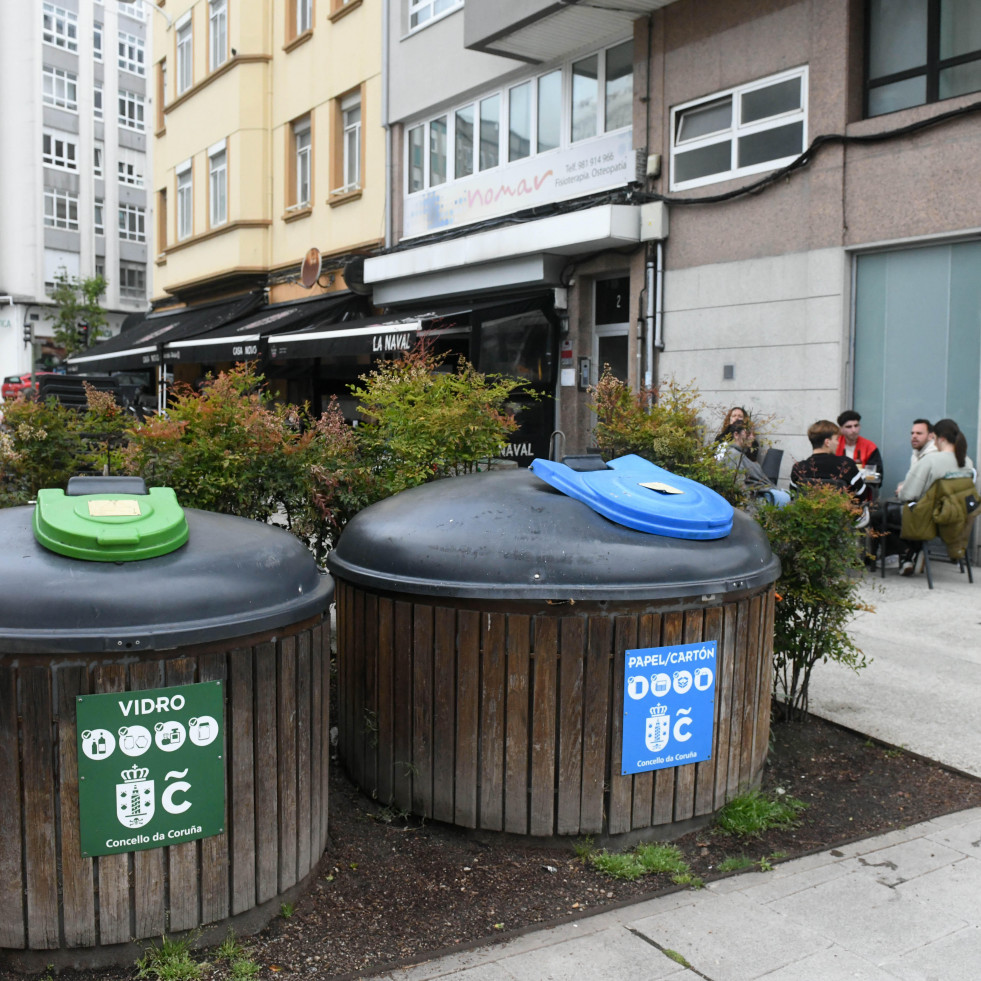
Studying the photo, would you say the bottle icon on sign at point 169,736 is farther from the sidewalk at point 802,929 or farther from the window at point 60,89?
the window at point 60,89

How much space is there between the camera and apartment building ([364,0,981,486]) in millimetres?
10031

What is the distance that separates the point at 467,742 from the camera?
12.1 feet

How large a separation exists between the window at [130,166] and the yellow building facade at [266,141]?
3340cm

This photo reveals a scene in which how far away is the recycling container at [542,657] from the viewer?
3.62 meters

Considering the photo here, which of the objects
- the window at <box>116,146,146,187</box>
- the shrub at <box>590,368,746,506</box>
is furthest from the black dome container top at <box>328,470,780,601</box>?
the window at <box>116,146,146,187</box>

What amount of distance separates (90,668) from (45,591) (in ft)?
0.79

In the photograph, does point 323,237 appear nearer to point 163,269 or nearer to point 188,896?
point 163,269

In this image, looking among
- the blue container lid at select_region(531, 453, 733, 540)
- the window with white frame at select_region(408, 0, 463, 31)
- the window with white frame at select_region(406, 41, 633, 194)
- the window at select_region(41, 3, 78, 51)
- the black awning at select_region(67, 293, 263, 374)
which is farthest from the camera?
the window at select_region(41, 3, 78, 51)

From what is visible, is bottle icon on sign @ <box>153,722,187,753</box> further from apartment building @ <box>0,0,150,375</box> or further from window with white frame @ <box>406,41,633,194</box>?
apartment building @ <box>0,0,150,375</box>

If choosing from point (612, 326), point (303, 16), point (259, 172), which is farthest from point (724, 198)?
point (259, 172)

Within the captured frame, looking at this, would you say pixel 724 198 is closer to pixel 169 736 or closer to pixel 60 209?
pixel 169 736

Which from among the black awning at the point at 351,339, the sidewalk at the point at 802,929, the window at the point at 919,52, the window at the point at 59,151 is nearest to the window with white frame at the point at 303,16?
the black awning at the point at 351,339

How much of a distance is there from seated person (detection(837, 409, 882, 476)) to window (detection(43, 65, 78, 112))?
52706 millimetres

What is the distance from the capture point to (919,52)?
10148 mm
